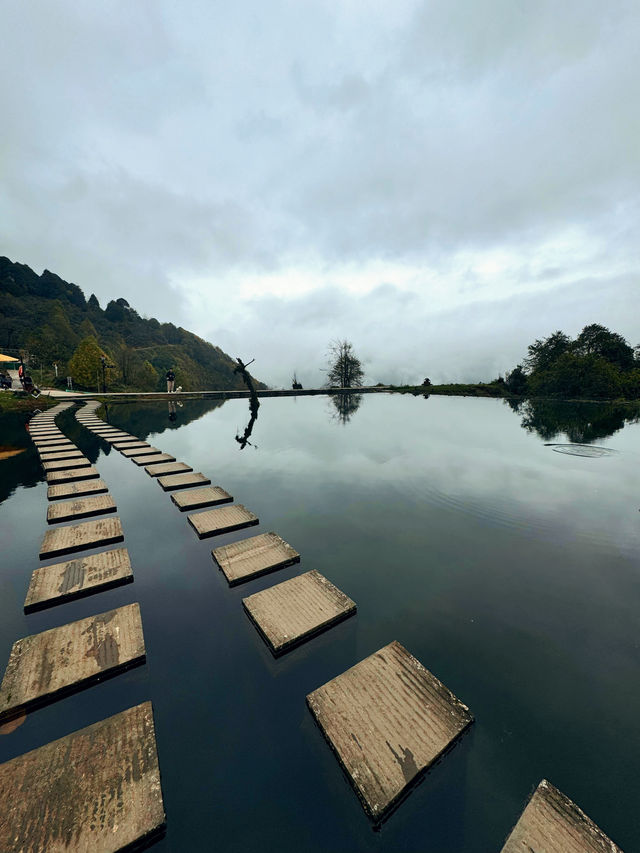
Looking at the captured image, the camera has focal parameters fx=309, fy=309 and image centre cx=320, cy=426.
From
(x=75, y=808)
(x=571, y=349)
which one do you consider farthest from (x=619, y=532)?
(x=571, y=349)

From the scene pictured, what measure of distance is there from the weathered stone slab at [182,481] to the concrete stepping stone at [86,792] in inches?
213

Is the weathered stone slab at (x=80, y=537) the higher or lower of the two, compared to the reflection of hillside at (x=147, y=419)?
lower

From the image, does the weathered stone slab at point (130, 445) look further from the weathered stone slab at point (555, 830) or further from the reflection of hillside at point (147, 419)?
the weathered stone slab at point (555, 830)

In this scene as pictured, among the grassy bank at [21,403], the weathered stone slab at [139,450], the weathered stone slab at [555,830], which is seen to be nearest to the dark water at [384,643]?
the weathered stone slab at [555,830]

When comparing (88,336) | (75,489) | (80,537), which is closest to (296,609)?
(80,537)

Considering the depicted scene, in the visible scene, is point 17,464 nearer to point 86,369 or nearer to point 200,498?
point 200,498

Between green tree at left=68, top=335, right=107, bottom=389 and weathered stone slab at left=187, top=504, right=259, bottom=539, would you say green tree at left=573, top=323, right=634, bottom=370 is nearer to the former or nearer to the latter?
weathered stone slab at left=187, top=504, right=259, bottom=539

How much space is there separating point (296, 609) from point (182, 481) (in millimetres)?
5272

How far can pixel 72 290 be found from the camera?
122688 mm

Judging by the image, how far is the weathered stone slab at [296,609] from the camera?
3.28 meters

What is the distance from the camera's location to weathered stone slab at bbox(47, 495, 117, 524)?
230 inches

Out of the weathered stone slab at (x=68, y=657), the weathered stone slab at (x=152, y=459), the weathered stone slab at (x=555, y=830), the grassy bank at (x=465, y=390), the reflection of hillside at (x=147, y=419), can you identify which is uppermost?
the grassy bank at (x=465, y=390)

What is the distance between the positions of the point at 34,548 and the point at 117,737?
155 inches

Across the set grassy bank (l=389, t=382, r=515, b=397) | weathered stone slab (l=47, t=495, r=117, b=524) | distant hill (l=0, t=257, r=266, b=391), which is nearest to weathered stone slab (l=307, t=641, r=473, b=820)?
weathered stone slab (l=47, t=495, r=117, b=524)
